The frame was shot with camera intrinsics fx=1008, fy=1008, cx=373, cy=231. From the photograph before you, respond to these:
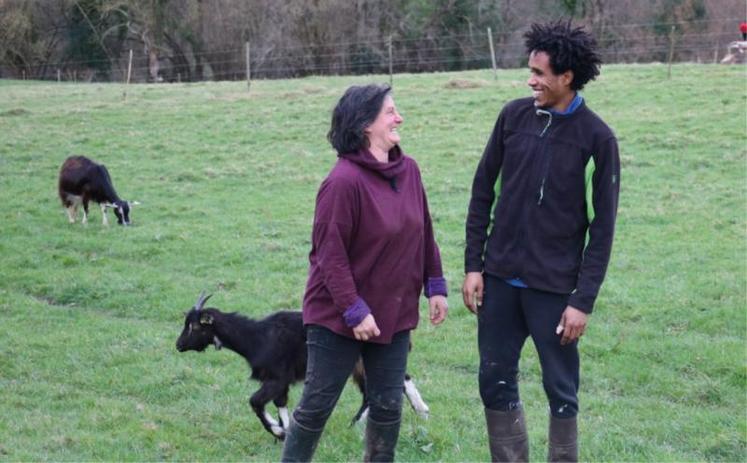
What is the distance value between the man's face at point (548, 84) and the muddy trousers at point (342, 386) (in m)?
1.38

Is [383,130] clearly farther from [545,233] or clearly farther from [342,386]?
[342,386]

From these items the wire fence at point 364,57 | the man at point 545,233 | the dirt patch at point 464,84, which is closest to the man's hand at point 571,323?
the man at point 545,233

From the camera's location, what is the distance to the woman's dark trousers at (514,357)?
5055mm

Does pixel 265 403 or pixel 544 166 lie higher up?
pixel 544 166

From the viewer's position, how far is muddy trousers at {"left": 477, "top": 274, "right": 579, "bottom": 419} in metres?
5.05

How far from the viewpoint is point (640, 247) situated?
43.6ft

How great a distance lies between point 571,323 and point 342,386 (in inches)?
46.7

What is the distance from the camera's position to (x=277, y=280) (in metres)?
12.1

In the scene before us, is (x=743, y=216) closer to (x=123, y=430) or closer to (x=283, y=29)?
(x=123, y=430)

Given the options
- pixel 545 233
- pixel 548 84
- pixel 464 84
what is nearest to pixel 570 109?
pixel 548 84

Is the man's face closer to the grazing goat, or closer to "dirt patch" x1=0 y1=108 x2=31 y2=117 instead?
the grazing goat

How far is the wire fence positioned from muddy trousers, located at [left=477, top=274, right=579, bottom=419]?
38713 mm

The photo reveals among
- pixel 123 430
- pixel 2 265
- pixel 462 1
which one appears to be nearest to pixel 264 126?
pixel 2 265

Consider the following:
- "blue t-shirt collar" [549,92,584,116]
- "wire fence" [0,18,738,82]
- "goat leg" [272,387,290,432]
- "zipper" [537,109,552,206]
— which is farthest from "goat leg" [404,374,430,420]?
"wire fence" [0,18,738,82]
